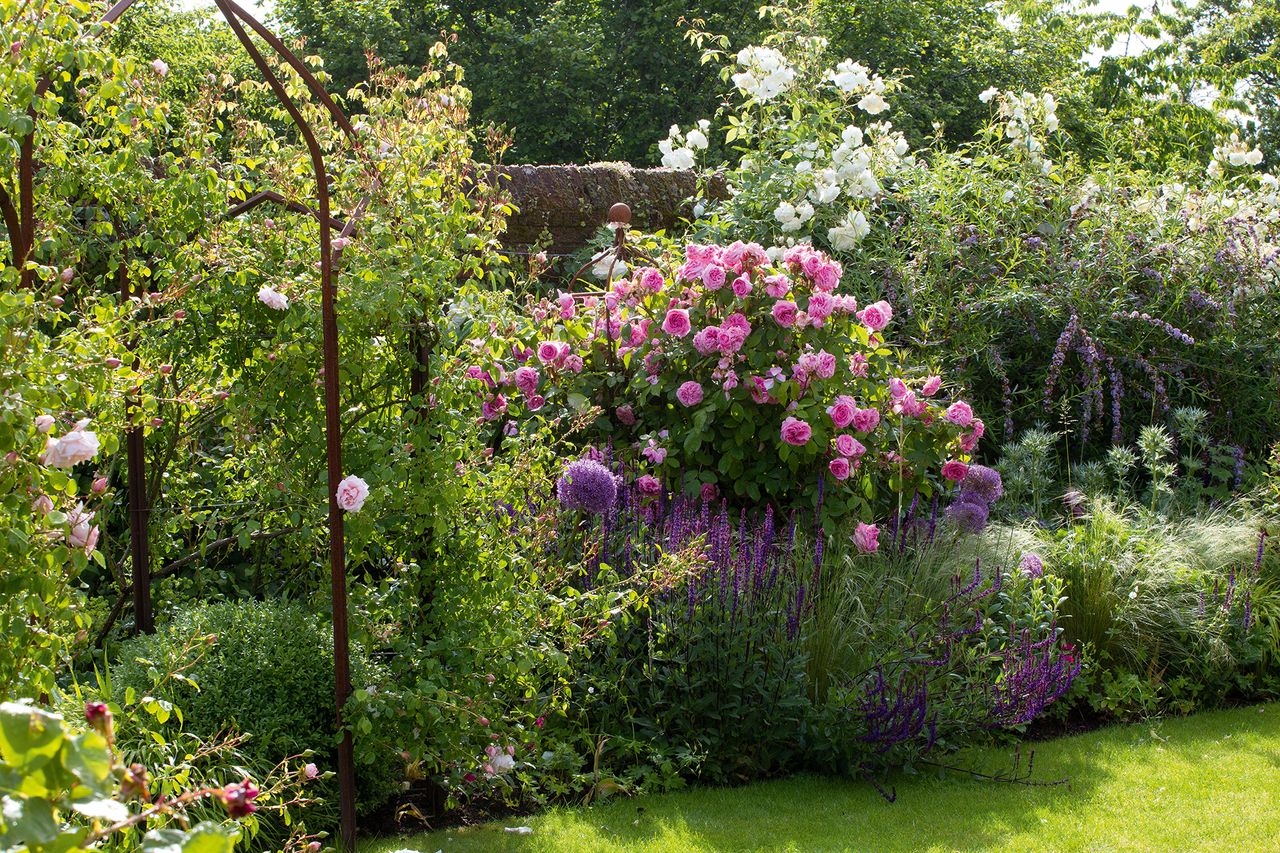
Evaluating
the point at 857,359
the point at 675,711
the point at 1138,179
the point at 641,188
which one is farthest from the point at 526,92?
the point at 675,711

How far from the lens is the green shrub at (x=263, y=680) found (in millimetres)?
3043

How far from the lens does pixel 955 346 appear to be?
6516 millimetres

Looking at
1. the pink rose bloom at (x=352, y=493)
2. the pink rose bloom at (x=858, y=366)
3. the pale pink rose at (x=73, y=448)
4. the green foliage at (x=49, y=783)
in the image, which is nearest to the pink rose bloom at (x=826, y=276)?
the pink rose bloom at (x=858, y=366)

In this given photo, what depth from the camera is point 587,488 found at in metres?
4.07

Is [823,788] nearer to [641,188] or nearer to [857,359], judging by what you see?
[857,359]

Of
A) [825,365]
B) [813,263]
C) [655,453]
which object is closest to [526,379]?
A: [655,453]

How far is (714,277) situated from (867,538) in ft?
3.95

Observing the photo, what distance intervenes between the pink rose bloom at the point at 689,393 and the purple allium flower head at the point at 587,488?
33.2 inches

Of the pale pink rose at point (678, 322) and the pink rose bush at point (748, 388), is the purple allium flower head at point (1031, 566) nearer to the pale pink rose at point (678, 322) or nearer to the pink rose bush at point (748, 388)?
the pink rose bush at point (748, 388)

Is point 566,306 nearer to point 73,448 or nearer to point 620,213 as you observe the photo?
point 620,213

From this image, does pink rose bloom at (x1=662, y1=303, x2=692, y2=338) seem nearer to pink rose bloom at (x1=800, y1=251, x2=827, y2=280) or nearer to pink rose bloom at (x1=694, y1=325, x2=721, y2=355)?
pink rose bloom at (x1=694, y1=325, x2=721, y2=355)

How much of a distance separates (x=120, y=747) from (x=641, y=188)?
6.71 metres

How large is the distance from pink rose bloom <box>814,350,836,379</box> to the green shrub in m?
2.23

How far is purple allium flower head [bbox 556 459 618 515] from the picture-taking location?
13.3ft
